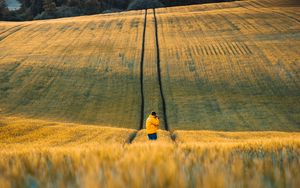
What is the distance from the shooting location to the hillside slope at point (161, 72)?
3716cm

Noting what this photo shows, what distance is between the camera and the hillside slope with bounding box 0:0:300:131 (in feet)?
122

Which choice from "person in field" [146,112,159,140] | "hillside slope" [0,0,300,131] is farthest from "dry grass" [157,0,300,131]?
"person in field" [146,112,159,140]

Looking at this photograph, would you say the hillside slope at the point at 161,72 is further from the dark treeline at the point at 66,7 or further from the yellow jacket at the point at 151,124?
the dark treeline at the point at 66,7

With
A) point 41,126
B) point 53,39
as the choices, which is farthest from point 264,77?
point 53,39

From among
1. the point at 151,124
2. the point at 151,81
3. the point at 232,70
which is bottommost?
the point at 151,81

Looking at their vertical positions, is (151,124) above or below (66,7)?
above

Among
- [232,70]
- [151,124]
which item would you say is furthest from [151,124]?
[232,70]

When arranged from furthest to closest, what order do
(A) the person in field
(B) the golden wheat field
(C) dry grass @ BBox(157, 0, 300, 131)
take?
1. (C) dry grass @ BBox(157, 0, 300, 131)
2. (B) the golden wheat field
3. (A) the person in field

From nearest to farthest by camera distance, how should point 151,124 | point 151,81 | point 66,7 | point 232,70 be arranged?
point 151,124
point 151,81
point 232,70
point 66,7

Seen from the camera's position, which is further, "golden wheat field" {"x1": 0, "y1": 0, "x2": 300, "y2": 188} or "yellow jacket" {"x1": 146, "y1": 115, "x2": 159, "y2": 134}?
"golden wheat field" {"x1": 0, "y1": 0, "x2": 300, "y2": 188}

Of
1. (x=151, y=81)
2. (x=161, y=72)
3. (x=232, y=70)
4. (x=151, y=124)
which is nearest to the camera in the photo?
(x=151, y=124)

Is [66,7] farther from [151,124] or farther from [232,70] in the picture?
[151,124]

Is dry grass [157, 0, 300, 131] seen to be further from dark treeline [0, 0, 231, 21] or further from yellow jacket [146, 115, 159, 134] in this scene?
dark treeline [0, 0, 231, 21]

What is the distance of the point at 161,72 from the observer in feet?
163
